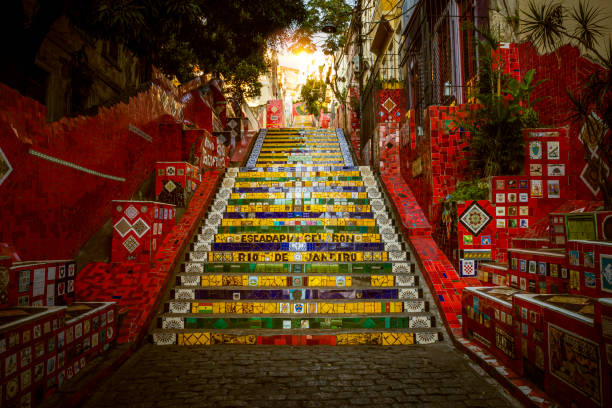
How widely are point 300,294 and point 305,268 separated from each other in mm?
472

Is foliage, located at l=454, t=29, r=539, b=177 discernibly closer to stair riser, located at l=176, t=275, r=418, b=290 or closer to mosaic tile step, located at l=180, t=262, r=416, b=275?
mosaic tile step, located at l=180, t=262, r=416, b=275

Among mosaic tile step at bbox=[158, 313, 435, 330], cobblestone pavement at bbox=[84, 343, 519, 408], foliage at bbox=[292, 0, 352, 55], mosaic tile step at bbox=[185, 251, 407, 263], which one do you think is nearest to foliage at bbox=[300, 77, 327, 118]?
foliage at bbox=[292, 0, 352, 55]

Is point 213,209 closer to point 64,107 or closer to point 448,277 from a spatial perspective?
point 64,107

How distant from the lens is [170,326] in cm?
417

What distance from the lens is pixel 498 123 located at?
496 centimetres

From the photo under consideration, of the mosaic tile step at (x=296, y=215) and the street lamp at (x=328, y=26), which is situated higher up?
the street lamp at (x=328, y=26)

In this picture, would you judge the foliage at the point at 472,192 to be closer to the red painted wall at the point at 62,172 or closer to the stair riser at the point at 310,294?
the stair riser at the point at 310,294

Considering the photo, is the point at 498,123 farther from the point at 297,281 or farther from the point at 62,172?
the point at 62,172

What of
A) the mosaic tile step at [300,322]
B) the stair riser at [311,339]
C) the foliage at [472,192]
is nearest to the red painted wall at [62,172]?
the mosaic tile step at [300,322]

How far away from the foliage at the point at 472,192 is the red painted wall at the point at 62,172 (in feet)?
17.2

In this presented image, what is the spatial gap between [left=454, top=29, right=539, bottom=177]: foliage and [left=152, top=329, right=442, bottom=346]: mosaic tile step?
8.54 feet

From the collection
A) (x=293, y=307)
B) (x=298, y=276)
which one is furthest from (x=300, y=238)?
(x=293, y=307)

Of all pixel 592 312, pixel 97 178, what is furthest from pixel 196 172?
pixel 592 312

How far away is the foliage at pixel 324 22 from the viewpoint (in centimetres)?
1091
